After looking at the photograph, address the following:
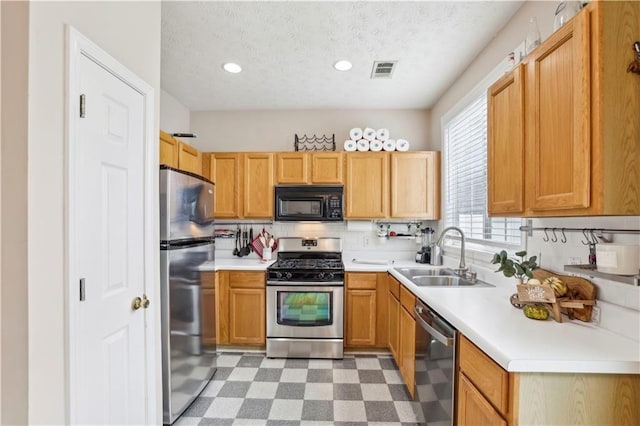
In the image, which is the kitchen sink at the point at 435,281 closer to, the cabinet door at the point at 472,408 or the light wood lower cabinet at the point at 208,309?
the cabinet door at the point at 472,408

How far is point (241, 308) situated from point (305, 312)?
67cm

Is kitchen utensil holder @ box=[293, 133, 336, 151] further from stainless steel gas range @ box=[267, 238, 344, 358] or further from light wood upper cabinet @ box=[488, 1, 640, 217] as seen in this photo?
light wood upper cabinet @ box=[488, 1, 640, 217]

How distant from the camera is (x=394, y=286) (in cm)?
274

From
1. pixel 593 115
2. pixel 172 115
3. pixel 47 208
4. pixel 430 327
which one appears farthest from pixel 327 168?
pixel 47 208

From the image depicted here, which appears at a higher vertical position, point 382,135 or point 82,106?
point 382,135

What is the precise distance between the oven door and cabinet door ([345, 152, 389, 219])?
3.07ft

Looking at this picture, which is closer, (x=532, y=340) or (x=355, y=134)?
(x=532, y=340)

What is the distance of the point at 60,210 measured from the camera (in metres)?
1.08

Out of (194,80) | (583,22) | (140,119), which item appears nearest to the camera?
(583,22)

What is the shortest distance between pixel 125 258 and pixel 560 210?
6.45ft

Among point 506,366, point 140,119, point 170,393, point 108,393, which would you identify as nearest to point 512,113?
point 506,366

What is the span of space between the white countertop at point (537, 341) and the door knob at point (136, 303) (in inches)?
61.9

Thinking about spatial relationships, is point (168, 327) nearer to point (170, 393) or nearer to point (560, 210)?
point (170, 393)

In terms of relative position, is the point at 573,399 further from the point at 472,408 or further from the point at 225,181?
the point at 225,181
